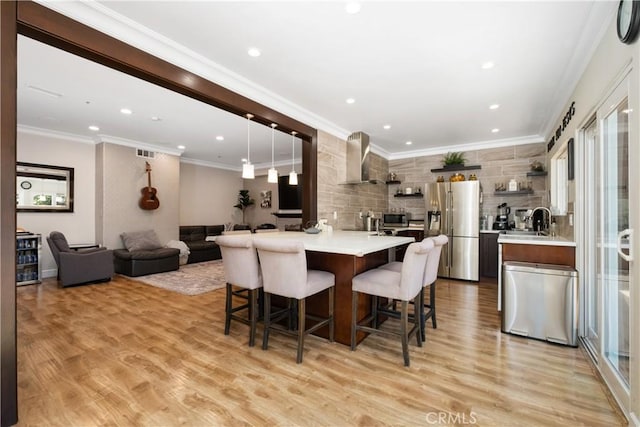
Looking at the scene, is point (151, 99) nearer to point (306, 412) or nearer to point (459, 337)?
point (306, 412)

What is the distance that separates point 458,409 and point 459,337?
114 cm

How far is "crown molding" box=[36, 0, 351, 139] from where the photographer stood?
2.01m

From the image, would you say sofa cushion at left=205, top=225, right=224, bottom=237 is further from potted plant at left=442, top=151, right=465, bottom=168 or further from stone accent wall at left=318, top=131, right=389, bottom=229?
potted plant at left=442, top=151, right=465, bottom=168

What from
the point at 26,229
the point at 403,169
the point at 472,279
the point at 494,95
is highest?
the point at 494,95

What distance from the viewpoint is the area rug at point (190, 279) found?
4508mm

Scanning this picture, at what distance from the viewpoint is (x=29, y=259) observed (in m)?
4.84

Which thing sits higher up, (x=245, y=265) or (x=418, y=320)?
(x=245, y=265)

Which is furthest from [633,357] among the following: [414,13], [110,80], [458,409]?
[110,80]

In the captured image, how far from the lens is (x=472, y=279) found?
5.16 m

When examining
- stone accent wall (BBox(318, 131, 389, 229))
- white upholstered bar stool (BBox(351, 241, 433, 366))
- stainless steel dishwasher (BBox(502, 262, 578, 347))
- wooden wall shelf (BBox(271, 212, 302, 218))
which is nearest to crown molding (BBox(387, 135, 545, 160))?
stone accent wall (BBox(318, 131, 389, 229))

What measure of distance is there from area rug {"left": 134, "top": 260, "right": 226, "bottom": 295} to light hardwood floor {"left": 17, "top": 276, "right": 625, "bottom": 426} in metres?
1.31

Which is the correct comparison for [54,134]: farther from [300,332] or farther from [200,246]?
[300,332]

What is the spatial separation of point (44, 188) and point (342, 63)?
238 inches

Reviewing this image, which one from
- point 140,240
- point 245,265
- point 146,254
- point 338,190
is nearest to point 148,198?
point 140,240
